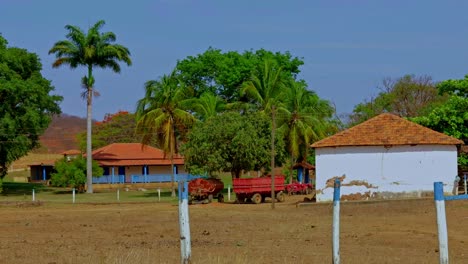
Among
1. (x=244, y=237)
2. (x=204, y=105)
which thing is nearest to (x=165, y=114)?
(x=204, y=105)

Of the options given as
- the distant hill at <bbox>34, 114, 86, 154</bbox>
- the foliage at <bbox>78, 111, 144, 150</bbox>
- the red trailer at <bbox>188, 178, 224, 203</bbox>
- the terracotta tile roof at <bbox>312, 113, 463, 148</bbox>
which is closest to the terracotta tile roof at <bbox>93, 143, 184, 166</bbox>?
Answer: the foliage at <bbox>78, 111, 144, 150</bbox>

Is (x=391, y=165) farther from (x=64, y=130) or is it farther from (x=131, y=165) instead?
(x=64, y=130)

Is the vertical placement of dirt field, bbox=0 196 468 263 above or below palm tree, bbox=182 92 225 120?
below

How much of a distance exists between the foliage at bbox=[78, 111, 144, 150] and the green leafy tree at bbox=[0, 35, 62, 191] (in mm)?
36030

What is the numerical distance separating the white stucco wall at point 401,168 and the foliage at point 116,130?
62.2 metres

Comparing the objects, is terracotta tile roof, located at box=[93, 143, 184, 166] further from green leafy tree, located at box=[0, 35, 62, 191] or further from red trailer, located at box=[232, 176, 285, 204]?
red trailer, located at box=[232, 176, 285, 204]

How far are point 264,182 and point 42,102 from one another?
80.7 ft

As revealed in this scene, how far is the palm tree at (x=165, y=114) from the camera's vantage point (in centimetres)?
5684

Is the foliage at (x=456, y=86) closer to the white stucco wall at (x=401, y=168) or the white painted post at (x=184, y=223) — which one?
the white stucco wall at (x=401, y=168)

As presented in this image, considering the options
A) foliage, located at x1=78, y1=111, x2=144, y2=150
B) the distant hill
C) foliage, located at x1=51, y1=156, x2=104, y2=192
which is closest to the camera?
foliage, located at x1=51, y1=156, x2=104, y2=192

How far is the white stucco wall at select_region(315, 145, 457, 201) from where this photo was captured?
39.4 m

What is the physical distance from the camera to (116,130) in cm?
10075

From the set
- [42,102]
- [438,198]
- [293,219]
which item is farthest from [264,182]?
[438,198]

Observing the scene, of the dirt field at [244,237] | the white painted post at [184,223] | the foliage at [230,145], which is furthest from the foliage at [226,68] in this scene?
the white painted post at [184,223]
